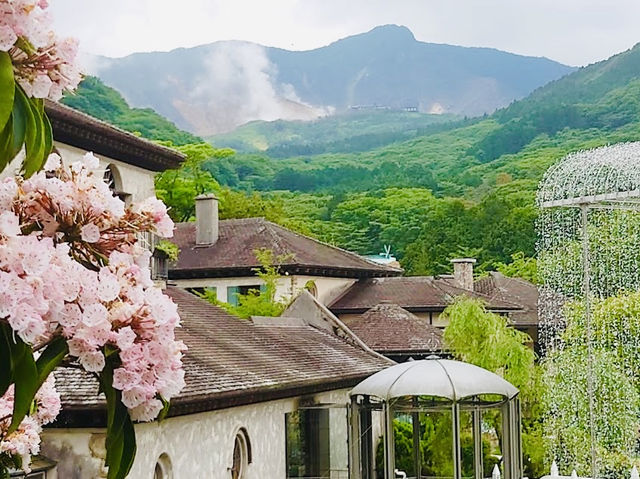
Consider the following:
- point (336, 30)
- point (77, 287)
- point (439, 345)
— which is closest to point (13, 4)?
point (77, 287)

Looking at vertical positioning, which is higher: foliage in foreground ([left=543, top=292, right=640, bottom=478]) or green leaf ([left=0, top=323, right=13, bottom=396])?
green leaf ([left=0, top=323, right=13, bottom=396])

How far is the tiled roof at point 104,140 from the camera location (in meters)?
11.9

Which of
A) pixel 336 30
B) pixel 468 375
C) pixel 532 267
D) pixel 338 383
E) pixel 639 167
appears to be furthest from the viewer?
pixel 336 30

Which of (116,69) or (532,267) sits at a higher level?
(116,69)

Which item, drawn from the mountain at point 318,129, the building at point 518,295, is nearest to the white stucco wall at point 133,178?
the building at point 518,295

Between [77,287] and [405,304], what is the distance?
30.7 metres

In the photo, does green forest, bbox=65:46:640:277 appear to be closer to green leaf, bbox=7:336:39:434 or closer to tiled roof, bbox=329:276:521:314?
tiled roof, bbox=329:276:521:314

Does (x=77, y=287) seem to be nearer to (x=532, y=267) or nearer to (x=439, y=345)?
(x=439, y=345)

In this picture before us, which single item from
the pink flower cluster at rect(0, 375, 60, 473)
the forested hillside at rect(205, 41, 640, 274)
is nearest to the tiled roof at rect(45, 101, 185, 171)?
the pink flower cluster at rect(0, 375, 60, 473)

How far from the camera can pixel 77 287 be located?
104 inches

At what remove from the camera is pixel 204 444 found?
40.5ft

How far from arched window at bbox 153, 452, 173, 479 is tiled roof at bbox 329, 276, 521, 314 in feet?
66.2

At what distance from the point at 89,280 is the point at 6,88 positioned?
60cm

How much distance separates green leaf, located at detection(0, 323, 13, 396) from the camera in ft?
8.02
